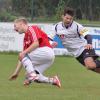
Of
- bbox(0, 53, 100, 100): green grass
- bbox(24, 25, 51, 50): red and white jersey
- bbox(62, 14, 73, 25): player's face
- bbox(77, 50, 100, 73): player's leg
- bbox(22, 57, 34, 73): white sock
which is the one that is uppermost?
bbox(62, 14, 73, 25): player's face

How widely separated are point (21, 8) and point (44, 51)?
18439 mm

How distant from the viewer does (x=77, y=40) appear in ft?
37.2

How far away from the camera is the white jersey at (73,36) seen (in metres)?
11.0

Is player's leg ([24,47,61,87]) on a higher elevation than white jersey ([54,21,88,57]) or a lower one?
lower

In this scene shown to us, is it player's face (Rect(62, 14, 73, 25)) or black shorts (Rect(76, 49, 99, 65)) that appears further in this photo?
black shorts (Rect(76, 49, 99, 65))

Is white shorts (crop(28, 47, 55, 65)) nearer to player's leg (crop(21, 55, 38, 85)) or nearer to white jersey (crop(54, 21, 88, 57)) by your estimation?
player's leg (crop(21, 55, 38, 85))

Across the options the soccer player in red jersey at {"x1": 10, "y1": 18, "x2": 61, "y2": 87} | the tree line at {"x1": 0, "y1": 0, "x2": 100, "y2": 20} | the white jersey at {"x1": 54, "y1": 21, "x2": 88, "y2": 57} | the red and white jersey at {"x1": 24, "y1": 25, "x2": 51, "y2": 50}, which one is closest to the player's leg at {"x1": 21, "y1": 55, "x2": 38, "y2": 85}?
the soccer player in red jersey at {"x1": 10, "y1": 18, "x2": 61, "y2": 87}

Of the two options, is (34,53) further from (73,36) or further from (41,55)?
(73,36)

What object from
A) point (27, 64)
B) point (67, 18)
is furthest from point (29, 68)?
point (67, 18)

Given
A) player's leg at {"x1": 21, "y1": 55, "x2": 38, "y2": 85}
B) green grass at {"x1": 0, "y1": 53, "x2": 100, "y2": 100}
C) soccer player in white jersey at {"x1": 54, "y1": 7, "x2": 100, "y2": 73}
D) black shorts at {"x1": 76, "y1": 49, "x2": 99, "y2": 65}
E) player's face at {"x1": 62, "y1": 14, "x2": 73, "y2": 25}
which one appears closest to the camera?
green grass at {"x1": 0, "y1": 53, "x2": 100, "y2": 100}

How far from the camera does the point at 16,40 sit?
23000 millimetres

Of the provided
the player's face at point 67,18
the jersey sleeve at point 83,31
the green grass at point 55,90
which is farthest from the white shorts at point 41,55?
the jersey sleeve at point 83,31

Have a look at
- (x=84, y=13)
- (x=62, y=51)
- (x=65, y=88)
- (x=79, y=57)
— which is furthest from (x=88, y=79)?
(x=84, y=13)

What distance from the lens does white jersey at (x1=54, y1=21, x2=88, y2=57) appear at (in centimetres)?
1101
